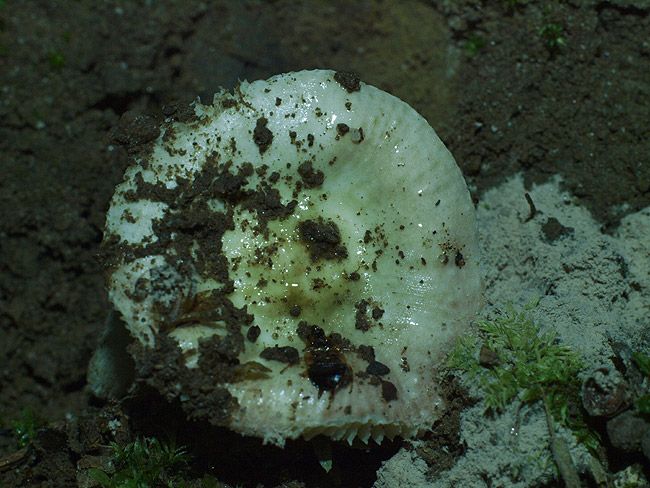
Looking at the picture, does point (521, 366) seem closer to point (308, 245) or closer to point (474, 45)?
point (308, 245)

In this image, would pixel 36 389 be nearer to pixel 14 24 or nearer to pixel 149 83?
pixel 149 83

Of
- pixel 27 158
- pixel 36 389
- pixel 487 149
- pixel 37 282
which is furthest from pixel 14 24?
pixel 487 149

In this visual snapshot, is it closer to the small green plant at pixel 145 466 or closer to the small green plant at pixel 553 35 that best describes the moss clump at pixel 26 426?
the small green plant at pixel 145 466

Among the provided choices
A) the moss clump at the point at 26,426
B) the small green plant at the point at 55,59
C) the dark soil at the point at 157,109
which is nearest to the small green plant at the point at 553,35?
the dark soil at the point at 157,109

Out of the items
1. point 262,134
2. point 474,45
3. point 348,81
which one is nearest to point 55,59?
point 262,134

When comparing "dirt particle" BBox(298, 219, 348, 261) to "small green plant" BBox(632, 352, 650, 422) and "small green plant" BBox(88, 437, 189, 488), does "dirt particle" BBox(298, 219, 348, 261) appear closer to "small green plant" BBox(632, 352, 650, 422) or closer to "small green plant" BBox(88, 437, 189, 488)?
"small green plant" BBox(88, 437, 189, 488)
